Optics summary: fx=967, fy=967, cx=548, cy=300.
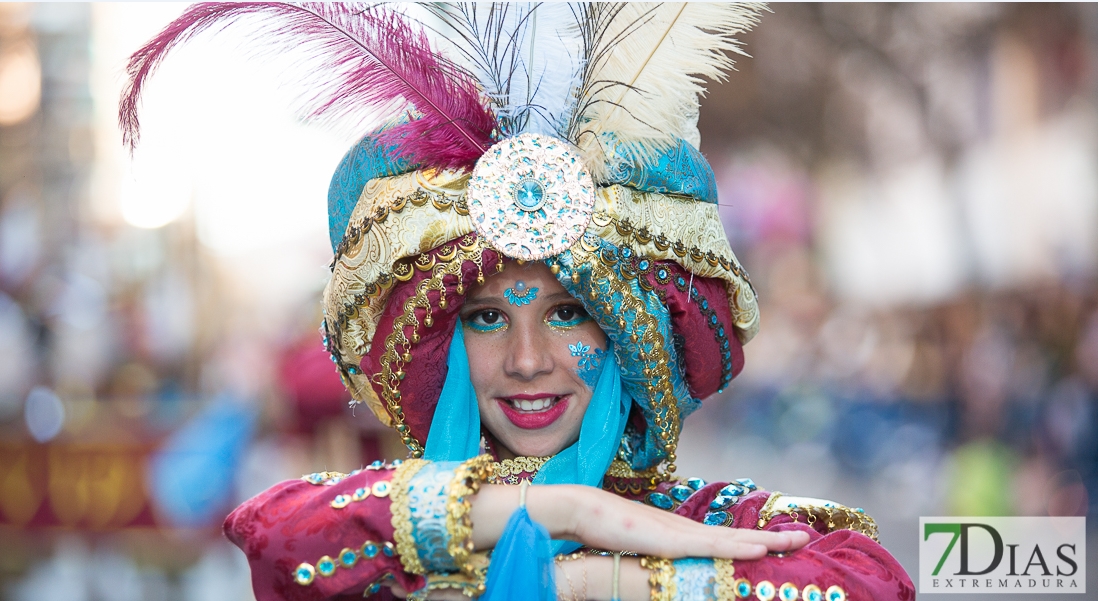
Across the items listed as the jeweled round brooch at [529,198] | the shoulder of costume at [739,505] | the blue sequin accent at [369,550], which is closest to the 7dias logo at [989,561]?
the shoulder of costume at [739,505]

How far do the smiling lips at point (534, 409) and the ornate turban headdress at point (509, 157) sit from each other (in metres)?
0.15

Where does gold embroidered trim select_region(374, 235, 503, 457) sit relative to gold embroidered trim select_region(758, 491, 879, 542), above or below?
above

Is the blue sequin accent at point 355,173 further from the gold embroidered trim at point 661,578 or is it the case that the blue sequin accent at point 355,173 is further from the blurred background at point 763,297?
the blurred background at point 763,297

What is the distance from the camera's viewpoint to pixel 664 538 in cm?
175

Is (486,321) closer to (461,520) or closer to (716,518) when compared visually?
(461,520)

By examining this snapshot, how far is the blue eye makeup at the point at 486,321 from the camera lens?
2.10 meters

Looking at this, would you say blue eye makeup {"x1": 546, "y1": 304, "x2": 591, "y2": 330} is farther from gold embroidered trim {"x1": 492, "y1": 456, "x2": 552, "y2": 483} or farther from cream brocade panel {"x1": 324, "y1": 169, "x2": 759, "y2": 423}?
gold embroidered trim {"x1": 492, "y1": 456, "x2": 552, "y2": 483}

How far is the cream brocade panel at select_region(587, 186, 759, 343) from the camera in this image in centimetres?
200

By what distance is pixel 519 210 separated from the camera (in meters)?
1.96

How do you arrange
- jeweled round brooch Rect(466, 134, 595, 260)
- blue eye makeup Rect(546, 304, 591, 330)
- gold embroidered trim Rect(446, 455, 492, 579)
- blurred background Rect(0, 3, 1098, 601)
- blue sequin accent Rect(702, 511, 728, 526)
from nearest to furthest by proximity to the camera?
gold embroidered trim Rect(446, 455, 492, 579) → jeweled round brooch Rect(466, 134, 595, 260) → blue eye makeup Rect(546, 304, 591, 330) → blue sequin accent Rect(702, 511, 728, 526) → blurred background Rect(0, 3, 1098, 601)

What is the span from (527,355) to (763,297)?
9.76 meters

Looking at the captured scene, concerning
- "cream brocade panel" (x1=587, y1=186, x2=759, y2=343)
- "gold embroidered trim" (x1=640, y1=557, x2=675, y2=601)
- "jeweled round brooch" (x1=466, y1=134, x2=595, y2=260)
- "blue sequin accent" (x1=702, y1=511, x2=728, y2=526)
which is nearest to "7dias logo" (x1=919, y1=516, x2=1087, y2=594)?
"blue sequin accent" (x1=702, y1=511, x2=728, y2=526)

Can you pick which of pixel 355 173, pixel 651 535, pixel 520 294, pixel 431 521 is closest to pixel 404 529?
pixel 431 521

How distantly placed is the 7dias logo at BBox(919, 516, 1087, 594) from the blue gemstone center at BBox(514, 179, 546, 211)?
238 centimetres
